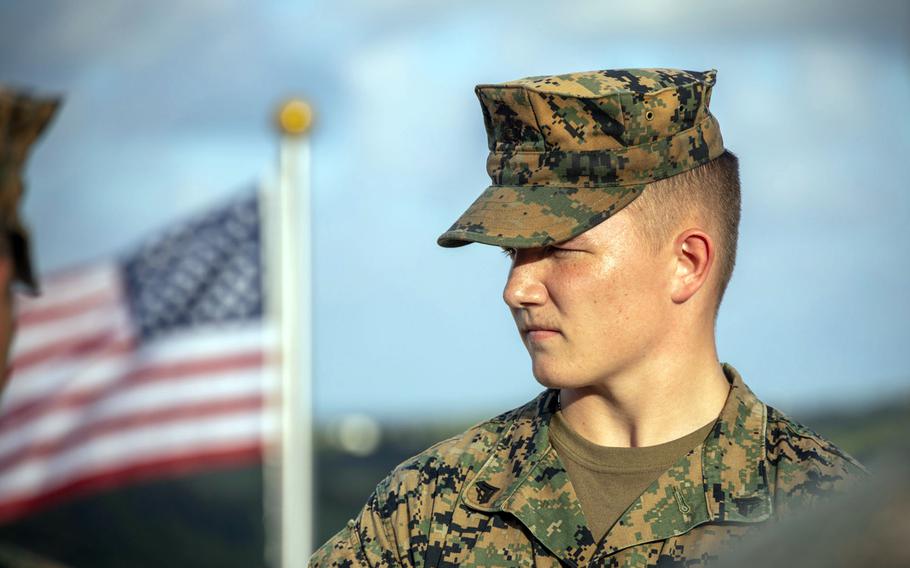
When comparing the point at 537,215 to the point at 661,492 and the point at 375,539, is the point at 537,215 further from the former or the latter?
the point at 375,539

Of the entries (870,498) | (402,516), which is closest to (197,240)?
(402,516)

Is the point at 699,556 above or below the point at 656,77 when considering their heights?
below

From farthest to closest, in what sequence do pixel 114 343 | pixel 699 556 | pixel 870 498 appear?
pixel 114 343
pixel 699 556
pixel 870 498

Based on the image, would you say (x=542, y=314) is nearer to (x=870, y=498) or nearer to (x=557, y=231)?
(x=557, y=231)

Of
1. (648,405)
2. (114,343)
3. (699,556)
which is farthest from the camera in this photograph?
(114,343)

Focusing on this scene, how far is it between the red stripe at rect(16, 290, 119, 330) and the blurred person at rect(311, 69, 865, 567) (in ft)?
19.8

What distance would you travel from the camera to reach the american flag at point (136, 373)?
854 centimetres

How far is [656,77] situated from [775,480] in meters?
1.00

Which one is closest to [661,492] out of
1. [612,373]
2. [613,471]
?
[613,471]

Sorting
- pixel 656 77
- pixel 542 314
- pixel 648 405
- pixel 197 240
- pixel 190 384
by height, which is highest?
pixel 656 77

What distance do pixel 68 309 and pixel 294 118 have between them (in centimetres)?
215

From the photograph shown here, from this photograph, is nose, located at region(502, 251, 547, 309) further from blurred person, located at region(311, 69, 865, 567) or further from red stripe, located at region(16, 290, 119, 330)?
red stripe, located at region(16, 290, 119, 330)

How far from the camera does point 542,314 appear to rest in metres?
2.92

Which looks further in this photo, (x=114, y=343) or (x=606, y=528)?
(x=114, y=343)
